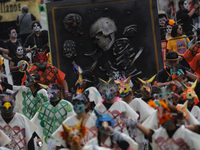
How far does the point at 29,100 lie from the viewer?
13.7 meters

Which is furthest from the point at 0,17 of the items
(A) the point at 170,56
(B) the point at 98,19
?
(A) the point at 170,56

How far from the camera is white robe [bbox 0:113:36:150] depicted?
1139 cm

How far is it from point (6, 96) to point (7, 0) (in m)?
11.9

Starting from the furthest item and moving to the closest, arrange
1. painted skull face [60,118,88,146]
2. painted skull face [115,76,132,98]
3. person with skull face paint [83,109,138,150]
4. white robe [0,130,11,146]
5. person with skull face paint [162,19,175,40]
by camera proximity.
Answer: person with skull face paint [162,19,175,40], painted skull face [115,76,132,98], white robe [0,130,11,146], person with skull face paint [83,109,138,150], painted skull face [60,118,88,146]

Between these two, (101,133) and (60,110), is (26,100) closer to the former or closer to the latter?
(60,110)

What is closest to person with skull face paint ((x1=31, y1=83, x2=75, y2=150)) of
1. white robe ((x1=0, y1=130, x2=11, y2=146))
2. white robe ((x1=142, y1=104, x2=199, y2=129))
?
white robe ((x1=0, y1=130, x2=11, y2=146))

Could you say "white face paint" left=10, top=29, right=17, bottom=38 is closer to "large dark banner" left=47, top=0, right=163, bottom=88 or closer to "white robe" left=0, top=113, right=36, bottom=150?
"large dark banner" left=47, top=0, right=163, bottom=88

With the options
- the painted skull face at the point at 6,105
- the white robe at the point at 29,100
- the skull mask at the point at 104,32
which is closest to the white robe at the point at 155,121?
the painted skull face at the point at 6,105

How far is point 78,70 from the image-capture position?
52.5 feet

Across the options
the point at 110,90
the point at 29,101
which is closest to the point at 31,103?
the point at 29,101

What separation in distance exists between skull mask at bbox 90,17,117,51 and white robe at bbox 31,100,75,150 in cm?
518

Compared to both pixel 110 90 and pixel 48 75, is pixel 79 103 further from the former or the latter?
pixel 48 75

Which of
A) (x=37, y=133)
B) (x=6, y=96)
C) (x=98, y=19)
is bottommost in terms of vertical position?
(x=37, y=133)

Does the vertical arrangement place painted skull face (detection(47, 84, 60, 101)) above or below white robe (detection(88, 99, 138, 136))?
above
